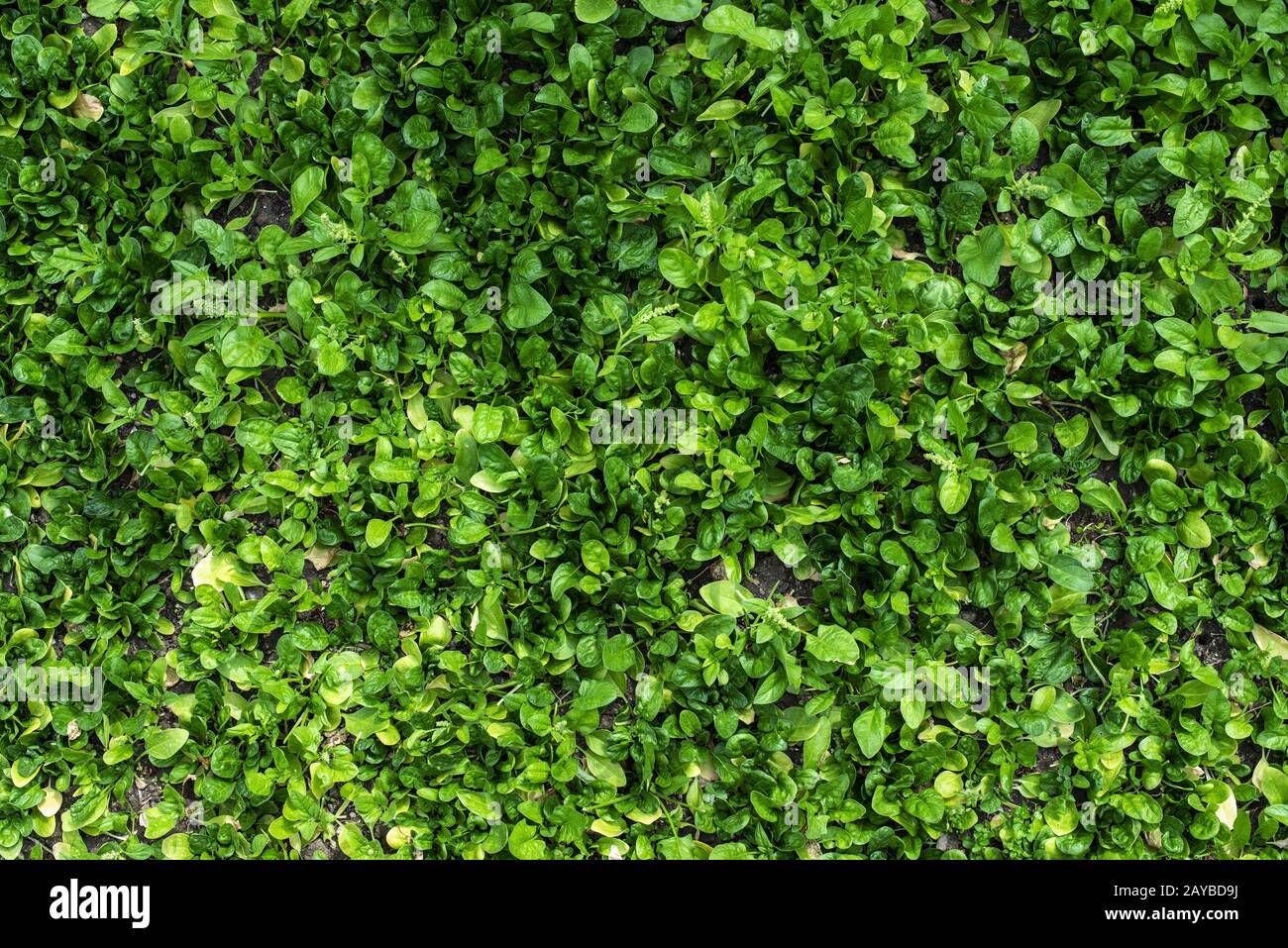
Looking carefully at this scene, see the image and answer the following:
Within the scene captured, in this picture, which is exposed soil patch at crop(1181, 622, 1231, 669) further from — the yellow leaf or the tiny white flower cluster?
the yellow leaf

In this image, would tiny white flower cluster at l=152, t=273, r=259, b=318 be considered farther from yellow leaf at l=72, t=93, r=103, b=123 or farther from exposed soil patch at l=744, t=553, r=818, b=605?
exposed soil patch at l=744, t=553, r=818, b=605

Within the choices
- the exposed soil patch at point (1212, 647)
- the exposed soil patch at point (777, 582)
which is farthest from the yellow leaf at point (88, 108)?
the exposed soil patch at point (1212, 647)

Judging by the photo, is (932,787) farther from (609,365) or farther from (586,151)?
(586,151)

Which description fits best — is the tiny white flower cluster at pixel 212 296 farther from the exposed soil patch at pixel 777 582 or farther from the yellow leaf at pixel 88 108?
the exposed soil patch at pixel 777 582

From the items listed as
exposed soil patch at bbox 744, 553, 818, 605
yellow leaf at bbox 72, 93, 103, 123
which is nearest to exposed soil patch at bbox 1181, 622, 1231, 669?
exposed soil patch at bbox 744, 553, 818, 605

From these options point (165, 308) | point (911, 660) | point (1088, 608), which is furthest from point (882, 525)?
point (165, 308)

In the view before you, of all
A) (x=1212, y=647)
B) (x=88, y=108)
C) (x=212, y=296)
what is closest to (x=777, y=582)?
(x=1212, y=647)

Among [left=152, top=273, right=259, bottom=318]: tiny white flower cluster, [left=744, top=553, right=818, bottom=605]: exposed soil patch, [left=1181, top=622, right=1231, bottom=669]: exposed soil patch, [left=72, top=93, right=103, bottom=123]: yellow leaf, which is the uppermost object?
[left=72, top=93, right=103, bottom=123]: yellow leaf

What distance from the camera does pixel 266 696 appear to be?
8.72ft

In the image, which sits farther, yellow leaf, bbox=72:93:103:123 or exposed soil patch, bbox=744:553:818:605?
yellow leaf, bbox=72:93:103:123

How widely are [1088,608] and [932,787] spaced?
2.20 ft

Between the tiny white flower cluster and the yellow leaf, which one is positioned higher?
the yellow leaf

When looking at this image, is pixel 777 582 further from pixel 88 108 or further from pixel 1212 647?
pixel 88 108

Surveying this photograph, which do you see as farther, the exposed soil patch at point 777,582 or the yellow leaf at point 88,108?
the yellow leaf at point 88,108
